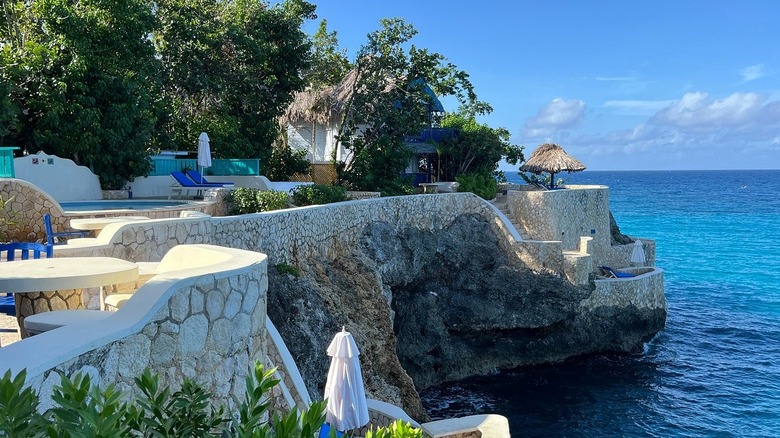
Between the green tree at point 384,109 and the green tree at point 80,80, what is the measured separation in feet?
34.7

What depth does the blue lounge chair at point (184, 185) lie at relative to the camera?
23.4m

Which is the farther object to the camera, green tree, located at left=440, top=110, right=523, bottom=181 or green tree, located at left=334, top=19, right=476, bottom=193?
green tree, located at left=440, top=110, right=523, bottom=181

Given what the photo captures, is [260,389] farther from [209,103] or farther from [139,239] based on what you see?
[209,103]

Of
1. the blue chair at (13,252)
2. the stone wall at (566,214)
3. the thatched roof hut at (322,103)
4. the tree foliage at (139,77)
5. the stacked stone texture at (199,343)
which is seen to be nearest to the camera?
the stacked stone texture at (199,343)

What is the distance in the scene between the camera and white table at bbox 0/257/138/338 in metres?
6.23

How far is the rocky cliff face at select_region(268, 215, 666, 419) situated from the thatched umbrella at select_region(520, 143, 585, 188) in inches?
419

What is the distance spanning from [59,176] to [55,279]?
15.8 metres

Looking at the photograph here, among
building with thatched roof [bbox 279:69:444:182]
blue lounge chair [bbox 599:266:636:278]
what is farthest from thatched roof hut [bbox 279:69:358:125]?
blue lounge chair [bbox 599:266:636:278]

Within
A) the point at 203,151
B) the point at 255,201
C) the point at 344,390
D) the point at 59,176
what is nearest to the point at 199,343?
the point at 344,390

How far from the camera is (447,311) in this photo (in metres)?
24.4

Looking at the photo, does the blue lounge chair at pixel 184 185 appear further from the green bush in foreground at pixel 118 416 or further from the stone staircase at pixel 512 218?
the green bush in foreground at pixel 118 416

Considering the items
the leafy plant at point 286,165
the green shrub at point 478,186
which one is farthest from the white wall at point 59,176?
the green shrub at point 478,186

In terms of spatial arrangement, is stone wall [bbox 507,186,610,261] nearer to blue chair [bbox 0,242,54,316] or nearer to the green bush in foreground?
blue chair [bbox 0,242,54,316]

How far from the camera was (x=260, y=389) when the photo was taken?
12.2 ft
